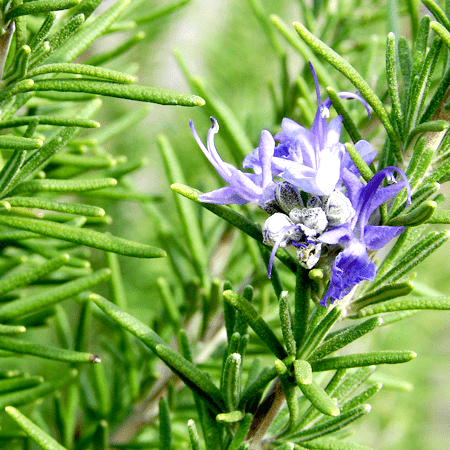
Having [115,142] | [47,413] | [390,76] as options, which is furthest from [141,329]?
[115,142]

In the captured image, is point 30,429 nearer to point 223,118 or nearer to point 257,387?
point 257,387

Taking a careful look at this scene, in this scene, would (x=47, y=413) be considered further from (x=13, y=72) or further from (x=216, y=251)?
(x=13, y=72)

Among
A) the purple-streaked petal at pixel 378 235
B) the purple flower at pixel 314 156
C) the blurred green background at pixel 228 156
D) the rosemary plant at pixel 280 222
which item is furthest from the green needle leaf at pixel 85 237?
the blurred green background at pixel 228 156

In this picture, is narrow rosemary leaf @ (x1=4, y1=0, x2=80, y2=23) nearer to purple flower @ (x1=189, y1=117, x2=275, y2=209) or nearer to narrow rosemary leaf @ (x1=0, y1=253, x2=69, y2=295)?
purple flower @ (x1=189, y1=117, x2=275, y2=209)

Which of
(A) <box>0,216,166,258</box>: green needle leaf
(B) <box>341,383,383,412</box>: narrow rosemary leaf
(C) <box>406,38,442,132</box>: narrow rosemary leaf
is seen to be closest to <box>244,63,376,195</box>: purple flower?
(C) <box>406,38,442,132</box>: narrow rosemary leaf

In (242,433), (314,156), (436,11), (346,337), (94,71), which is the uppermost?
(94,71)

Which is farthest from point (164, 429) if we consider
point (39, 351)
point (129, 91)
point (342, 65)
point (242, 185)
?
point (342, 65)
